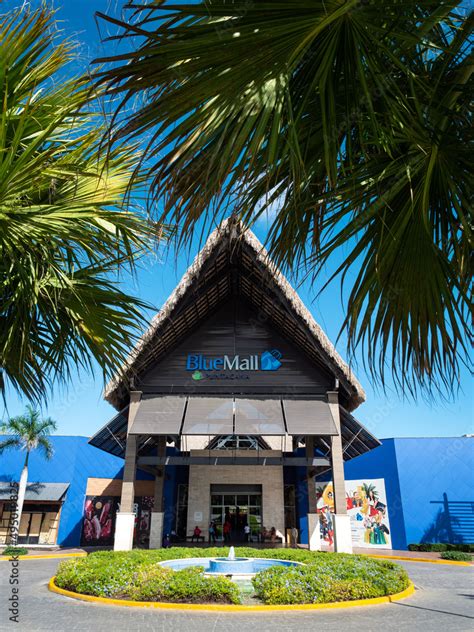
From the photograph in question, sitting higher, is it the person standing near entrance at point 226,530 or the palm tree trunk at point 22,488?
the palm tree trunk at point 22,488

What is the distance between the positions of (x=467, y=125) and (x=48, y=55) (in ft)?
6.71

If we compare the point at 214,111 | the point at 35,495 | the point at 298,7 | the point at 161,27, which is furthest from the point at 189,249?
the point at 35,495

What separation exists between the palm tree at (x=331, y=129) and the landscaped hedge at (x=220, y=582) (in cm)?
758

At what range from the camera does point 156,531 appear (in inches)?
629

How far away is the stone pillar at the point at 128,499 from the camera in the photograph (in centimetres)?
1384

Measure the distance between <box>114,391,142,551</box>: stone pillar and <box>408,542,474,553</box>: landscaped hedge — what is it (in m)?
15.6

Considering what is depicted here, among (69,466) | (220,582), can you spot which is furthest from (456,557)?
(69,466)

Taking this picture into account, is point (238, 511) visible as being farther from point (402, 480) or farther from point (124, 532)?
point (124, 532)

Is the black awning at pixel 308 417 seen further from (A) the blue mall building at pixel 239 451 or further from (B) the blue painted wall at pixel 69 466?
(B) the blue painted wall at pixel 69 466

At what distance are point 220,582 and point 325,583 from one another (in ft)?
6.53

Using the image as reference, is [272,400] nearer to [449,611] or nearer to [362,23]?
[449,611]

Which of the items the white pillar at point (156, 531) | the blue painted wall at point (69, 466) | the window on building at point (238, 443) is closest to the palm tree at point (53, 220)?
the white pillar at point (156, 531)

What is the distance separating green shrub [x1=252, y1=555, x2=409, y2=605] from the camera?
8.52m

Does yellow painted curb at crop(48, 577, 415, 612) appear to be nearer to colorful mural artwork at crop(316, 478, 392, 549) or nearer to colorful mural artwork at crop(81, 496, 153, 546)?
colorful mural artwork at crop(316, 478, 392, 549)
